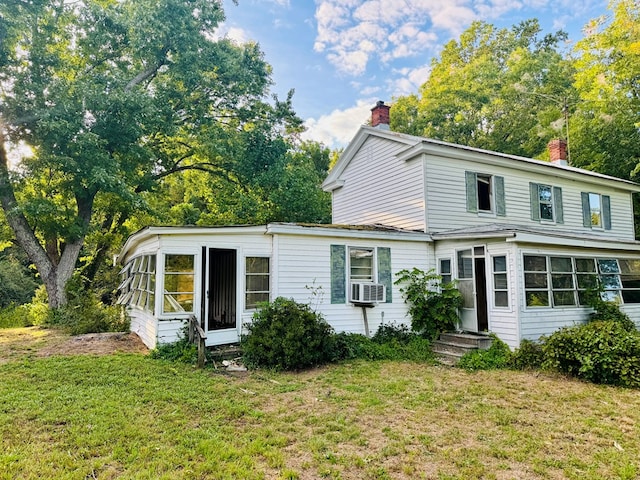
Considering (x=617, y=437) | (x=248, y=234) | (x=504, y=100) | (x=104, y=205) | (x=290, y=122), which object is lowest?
(x=617, y=437)

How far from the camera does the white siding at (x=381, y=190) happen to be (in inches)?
461

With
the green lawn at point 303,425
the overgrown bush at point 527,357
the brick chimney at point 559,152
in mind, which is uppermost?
the brick chimney at point 559,152

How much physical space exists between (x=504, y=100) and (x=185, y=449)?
27.0 meters

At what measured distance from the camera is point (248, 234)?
29.8 feet

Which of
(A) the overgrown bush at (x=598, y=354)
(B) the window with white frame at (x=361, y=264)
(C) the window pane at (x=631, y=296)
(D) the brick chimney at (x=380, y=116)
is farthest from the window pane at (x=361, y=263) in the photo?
(C) the window pane at (x=631, y=296)

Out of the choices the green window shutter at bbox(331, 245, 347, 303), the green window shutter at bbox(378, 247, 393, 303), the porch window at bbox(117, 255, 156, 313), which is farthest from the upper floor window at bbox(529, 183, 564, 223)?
the porch window at bbox(117, 255, 156, 313)

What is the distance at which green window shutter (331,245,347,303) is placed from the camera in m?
9.83

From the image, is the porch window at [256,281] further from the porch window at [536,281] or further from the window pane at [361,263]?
the porch window at [536,281]

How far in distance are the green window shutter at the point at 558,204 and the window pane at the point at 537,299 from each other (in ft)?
17.8

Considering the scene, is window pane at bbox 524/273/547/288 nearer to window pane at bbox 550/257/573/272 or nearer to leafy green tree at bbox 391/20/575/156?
window pane at bbox 550/257/573/272

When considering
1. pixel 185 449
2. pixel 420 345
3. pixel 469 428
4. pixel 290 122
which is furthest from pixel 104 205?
pixel 469 428

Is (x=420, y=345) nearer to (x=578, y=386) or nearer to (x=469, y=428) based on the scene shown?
(x=578, y=386)

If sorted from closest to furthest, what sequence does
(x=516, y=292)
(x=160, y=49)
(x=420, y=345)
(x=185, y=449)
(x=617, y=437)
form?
(x=185, y=449) < (x=617, y=437) < (x=516, y=292) < (x=420, y=345) < (x=160, y=49)

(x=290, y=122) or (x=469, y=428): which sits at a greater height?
(x=290, y=122)
